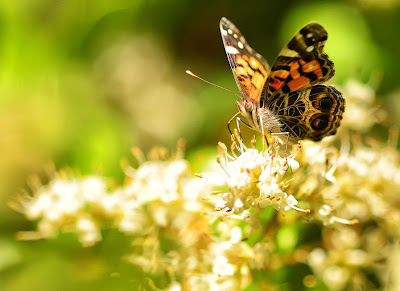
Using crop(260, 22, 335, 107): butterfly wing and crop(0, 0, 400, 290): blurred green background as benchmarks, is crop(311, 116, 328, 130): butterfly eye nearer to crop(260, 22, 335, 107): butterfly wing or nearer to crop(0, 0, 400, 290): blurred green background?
crop(260, 22, 335, 107): butterfly wing

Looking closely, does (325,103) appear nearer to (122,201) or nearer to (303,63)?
(303,63)

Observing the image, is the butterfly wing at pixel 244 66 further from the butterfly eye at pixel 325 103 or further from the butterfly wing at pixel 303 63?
the butterfly eye at pixel 325 103

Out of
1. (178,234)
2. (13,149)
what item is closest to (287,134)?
(178,234)

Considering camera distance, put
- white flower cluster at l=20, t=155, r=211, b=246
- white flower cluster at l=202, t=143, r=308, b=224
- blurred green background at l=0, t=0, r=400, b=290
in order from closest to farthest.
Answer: white flower cluster at l=202, t=143, r=308, b=224 < white flower cluster at l=20, t=155, r=211, b=246 < blurred green background at l=0, t=0, r=400, b=290

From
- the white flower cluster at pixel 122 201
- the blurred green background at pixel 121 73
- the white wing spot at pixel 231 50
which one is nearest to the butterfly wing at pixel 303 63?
the white wing spot at pixel 231 50

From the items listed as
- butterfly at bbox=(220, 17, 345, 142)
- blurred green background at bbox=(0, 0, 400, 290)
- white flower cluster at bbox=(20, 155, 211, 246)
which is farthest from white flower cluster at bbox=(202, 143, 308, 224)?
blurred green background at bbox=(0, 0, 400, 290)

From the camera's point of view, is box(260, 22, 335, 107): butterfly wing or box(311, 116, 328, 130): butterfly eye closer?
box(260, 22, 335, 107): butterfly wing

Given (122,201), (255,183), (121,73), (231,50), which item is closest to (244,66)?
(231,50)

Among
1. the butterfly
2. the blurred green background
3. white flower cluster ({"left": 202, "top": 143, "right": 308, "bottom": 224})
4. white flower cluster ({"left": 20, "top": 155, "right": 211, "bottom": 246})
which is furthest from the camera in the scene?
the blurred green background
